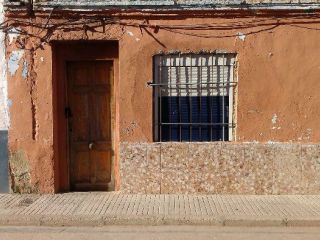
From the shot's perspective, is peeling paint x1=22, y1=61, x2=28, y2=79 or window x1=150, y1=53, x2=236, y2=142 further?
window x1=150, y1=53, x2=236, y2=142

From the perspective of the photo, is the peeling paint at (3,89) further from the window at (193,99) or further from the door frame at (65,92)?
the window at (193,99)

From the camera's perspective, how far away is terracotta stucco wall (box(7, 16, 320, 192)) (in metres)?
7.97

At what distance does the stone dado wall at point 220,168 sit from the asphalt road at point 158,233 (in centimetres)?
157

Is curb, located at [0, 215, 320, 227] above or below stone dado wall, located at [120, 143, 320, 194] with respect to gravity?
below

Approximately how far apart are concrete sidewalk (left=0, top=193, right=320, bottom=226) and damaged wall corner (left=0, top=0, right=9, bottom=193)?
1.05 feet

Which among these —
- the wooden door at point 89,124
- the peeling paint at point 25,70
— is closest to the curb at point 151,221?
the wooden door at point 89,124

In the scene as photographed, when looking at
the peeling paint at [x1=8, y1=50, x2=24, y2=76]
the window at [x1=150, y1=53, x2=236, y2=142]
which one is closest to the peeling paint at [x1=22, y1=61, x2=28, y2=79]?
the peeling paint at [x1=8, y1=50, x2=24, y2=76]

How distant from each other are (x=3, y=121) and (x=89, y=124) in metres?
1.52

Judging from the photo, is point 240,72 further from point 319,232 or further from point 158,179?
point 319,232

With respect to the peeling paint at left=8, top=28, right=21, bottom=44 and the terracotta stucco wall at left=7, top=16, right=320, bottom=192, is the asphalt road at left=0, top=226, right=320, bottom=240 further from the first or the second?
the peeling paint at left=8, top=28, right=21, bottom=44

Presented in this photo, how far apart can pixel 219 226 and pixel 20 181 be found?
3725 millimetres

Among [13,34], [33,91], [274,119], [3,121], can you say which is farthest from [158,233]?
[13,34]

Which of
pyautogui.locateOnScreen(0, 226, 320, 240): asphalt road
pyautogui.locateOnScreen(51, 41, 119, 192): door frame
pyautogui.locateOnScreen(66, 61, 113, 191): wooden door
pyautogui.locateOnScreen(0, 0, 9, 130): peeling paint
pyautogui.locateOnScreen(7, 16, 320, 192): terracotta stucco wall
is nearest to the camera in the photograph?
pyautogui.locateOnScreen(0, 226, 320, 240): asphalt road

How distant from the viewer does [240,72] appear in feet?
26.3
